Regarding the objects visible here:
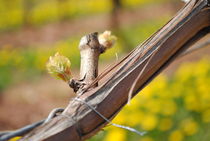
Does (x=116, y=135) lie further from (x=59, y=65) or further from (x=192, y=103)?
(x=59, y=65)

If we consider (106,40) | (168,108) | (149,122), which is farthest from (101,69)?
(106,40)

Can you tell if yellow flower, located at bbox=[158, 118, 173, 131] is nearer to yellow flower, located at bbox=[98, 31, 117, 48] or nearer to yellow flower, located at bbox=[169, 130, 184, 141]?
yellow flower, located at bbox=[169, 130, 184, 141]

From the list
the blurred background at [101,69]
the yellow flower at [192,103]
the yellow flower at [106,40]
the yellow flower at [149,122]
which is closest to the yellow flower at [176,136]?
the blurred background at [101,69]

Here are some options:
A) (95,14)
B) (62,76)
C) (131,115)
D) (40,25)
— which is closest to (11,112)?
(131,115)

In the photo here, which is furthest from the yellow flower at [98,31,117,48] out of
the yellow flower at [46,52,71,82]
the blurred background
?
the blurred background

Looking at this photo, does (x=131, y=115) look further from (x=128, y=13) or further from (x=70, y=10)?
(x=70, y=10)

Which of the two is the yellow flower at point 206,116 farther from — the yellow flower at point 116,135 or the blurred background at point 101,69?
the yellow flower at point 116,135
